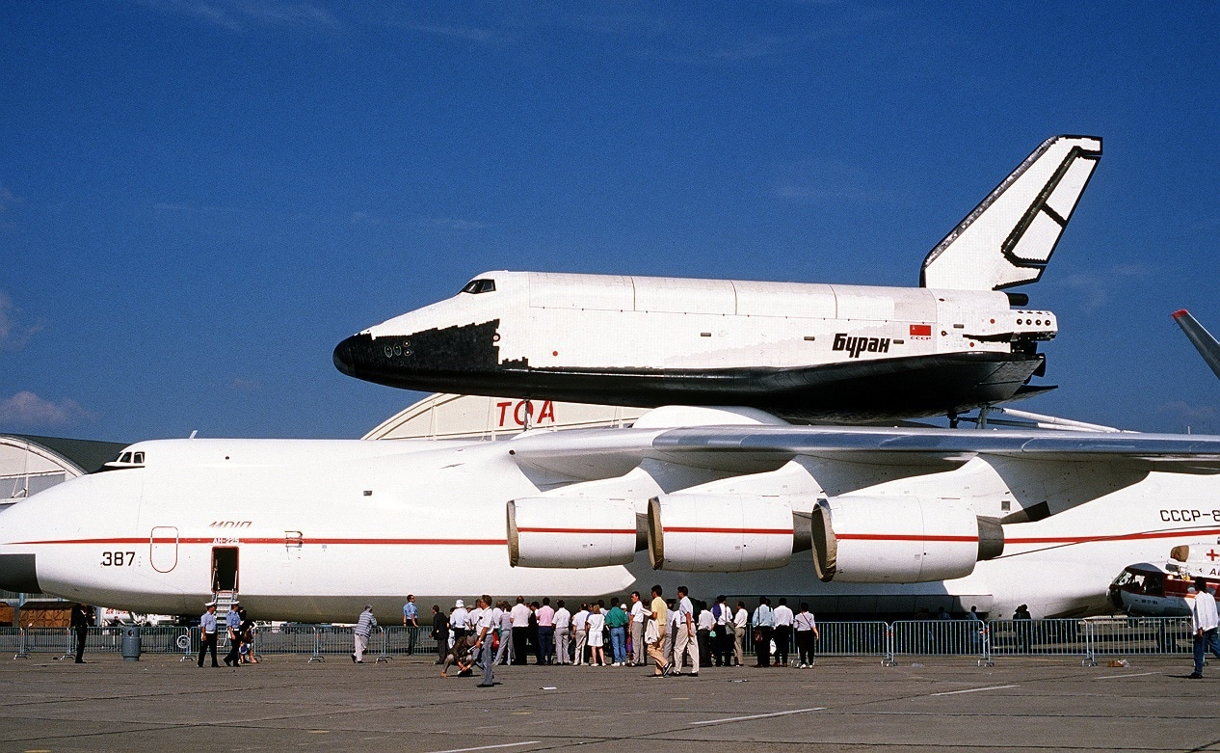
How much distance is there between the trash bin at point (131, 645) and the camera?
2033 centimetres

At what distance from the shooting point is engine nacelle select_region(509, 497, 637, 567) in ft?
56.0

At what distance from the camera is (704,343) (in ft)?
57.4

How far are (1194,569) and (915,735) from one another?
12.0 meters

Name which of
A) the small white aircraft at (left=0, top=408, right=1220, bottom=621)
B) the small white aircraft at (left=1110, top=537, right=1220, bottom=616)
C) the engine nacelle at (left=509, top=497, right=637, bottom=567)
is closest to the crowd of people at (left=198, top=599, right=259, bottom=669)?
the small white aircraft at (left=0, top=408, right=1220, bottom=621)

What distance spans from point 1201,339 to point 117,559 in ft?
58.8

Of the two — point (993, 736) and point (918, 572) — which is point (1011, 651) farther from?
point (993, 736)

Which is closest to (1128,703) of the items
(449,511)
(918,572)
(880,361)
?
(918,572)

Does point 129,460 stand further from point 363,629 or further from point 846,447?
point 846,447

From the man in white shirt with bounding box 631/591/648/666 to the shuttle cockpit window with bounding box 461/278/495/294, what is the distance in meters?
4.50

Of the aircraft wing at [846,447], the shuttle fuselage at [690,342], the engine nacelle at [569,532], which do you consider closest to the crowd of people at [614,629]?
the engine nacelle at [569,532]

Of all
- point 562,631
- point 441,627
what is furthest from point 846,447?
point 441,627

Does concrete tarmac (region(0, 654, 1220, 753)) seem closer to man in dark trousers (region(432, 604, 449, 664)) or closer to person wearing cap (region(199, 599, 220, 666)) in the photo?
person wearing cap (region(199, 599, 220, 666))

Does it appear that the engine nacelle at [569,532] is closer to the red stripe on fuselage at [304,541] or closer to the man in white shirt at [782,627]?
the red stripe on fuselage at [304,541]

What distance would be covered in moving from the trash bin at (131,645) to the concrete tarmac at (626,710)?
311 centimetres
